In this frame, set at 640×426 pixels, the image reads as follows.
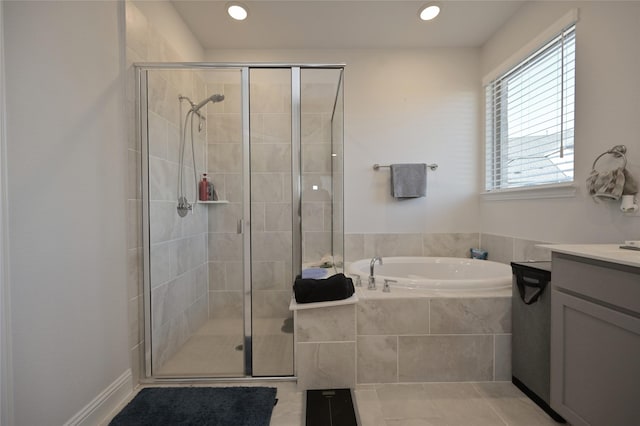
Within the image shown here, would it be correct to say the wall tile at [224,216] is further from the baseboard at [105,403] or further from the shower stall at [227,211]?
the baseboard at [105,403]

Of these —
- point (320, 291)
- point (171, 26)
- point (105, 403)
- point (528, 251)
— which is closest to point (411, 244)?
point (528, 251)

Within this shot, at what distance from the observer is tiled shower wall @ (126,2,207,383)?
158cm

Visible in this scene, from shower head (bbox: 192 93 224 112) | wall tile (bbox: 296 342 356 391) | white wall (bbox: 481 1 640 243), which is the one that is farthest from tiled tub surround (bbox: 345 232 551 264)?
shower head (bbox: 192 93 224 112)

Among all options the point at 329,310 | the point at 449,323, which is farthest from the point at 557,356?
the point at 329,310

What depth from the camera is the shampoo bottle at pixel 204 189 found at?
6.70ft

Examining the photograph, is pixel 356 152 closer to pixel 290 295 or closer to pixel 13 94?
pixel 290 295

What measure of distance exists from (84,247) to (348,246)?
6.45 ft

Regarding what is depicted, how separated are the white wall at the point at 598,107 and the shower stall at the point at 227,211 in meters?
1.49

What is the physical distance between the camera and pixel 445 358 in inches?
62.2

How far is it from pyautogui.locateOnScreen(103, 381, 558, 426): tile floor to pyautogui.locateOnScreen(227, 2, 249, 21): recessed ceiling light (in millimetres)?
2620

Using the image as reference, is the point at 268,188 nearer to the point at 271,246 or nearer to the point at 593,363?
the point at 271,246

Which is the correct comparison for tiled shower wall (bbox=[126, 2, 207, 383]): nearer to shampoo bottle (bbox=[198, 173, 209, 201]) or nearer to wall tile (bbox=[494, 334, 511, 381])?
shampoo bottle (bbox=[198, 173, 209, 201])

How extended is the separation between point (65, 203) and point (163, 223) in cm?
64

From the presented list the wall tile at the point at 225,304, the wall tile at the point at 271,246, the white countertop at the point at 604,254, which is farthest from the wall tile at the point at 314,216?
the white countertop at the point at 604,254
